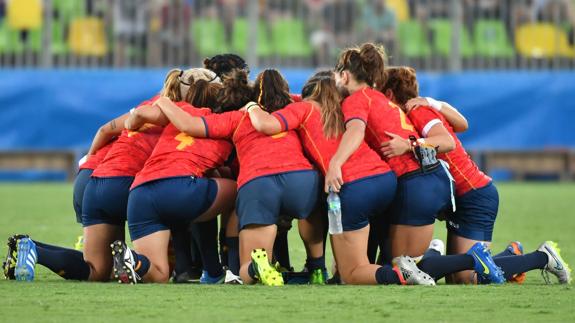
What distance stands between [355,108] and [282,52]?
509 inches

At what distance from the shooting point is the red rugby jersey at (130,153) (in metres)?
8.78

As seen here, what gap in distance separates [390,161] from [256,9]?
12897mm

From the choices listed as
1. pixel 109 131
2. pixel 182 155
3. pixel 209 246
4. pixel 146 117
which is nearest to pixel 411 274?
pixel 209 246

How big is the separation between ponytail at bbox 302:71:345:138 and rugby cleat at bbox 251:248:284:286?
97 cm

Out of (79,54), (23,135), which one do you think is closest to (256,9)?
(79,54)

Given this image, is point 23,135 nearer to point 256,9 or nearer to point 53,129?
point 53,129

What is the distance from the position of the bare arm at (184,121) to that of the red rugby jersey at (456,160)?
4.84 feet

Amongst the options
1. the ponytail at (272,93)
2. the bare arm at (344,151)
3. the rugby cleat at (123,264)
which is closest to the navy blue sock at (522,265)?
the bare arm at (344,151)

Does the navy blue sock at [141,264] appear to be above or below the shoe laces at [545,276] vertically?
above

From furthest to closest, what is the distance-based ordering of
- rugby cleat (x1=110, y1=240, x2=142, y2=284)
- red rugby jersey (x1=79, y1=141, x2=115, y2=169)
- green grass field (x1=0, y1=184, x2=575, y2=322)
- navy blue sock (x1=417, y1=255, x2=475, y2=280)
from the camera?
red rugby jersey (x1=79, y1=141, x2=115, y2=169)
navy blue sock (x1=417, y1=255, x2=475, y2=280)
rugby cleat (x1=110, y1=240, x2=142, y2=284)
green grass field (x1=0, y1=184, x2=575, y2=322)

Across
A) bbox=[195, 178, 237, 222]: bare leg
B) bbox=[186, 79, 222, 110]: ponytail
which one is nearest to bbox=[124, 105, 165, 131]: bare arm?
bbox=[186, 79, 222, 110]: ponytail

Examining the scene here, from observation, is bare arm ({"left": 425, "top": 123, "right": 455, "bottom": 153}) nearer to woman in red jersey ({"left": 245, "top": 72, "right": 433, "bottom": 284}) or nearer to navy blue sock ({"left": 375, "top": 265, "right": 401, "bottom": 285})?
woman in red jersey ({"left": 245, "top": 72, "right": 433, "bottom": 284})

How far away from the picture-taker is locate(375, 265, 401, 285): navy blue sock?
812 centimetres

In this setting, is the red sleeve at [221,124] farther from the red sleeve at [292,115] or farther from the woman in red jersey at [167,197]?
the red sleeve at [292,115]
